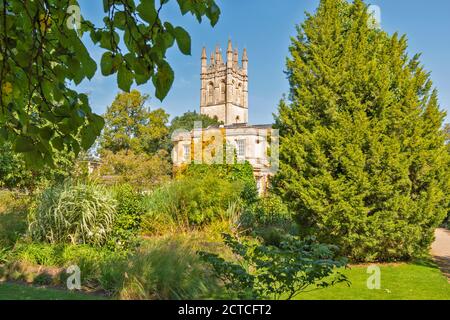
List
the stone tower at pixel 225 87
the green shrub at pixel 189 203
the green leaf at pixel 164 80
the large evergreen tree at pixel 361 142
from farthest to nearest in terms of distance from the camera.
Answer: the stone tower at pixel 225 87
the green shrub at pixel 189 203
the large evergreen tree at pixel 361 142
the green leaf at pixel 164 80

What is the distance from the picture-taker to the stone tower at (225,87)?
272 feet

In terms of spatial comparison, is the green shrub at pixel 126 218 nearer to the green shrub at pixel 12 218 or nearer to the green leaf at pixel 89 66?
the green shrub at pixel 12 218

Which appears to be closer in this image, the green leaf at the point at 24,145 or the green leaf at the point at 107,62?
the green leaf at the point at 24,145

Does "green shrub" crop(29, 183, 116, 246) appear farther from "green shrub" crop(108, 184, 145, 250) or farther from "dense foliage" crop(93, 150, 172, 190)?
"dense foliage" crop(93, 150, 172, 190)

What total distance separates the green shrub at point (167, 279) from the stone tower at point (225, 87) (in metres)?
76.5

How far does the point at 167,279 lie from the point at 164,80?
12.6 feet

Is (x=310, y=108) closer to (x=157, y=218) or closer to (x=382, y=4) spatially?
(x=382, y=4)

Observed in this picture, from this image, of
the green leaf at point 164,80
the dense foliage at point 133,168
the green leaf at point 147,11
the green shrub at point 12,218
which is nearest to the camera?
the green leaf at point 147,11

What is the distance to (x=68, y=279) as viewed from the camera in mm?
6496

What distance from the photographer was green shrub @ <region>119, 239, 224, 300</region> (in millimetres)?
5021

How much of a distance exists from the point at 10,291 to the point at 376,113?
26.5ft

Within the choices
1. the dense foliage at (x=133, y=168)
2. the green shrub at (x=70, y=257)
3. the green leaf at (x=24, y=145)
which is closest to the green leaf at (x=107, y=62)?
the green leaf at (x=24, y=145)

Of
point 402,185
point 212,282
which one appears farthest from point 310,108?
point 212,282

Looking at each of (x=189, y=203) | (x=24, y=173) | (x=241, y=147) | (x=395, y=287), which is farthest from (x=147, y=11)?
(x=241, y=147)
